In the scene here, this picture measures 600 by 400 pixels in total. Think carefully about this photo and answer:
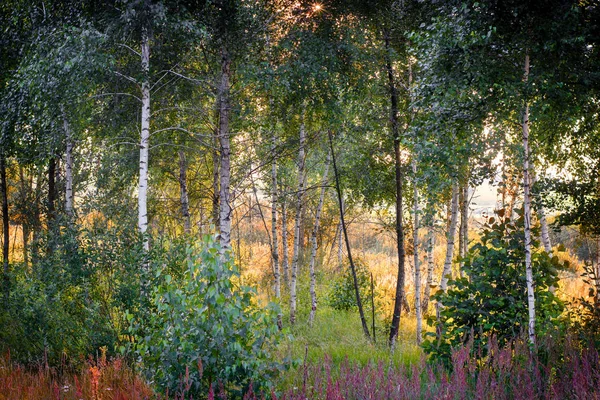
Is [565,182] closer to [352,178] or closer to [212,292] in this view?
[352,178]

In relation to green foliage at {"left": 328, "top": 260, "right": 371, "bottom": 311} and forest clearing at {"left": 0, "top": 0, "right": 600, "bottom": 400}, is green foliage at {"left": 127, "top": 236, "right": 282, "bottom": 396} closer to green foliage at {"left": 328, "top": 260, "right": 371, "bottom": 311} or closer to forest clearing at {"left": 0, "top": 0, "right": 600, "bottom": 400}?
forest clearing at {"left": 0, "top": 0, "right": 600, "bottom": 400}

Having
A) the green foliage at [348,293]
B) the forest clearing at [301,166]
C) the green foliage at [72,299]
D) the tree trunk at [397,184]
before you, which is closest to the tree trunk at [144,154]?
the forest clearing at [301,166]

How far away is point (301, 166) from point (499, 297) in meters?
6.45

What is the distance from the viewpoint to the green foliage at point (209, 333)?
3.88 m

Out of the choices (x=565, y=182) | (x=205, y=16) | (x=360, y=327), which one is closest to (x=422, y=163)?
(x=565, y=182)

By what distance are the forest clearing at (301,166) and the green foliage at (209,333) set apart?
20 mm

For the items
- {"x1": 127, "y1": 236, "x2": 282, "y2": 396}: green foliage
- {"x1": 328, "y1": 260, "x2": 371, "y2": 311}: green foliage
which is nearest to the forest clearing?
{"x1": 127, "y1": 236, "x2": 282, "y2": 396}: green foliage

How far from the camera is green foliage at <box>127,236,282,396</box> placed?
12.7ft

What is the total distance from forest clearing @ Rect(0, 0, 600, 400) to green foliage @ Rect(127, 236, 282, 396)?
0.02m

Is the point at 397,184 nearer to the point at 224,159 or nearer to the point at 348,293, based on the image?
the point at 224,159

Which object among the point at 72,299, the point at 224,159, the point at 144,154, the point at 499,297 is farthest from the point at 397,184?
the point at 72,299

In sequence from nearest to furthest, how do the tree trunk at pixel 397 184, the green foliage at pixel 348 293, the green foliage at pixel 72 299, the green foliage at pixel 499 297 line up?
the green foliage at pixel 499 297
the green foliage at pixel 72 299
the tree trunk at pixel 397 184
the green foliage at pixel 348 293

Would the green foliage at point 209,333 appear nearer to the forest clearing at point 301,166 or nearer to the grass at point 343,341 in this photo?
the forest clearing at point 301,166

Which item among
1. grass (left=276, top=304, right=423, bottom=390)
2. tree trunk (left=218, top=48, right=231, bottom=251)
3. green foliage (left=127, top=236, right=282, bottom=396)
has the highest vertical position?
tree trunk (left=218, top=48, right=231, bottom=251)
